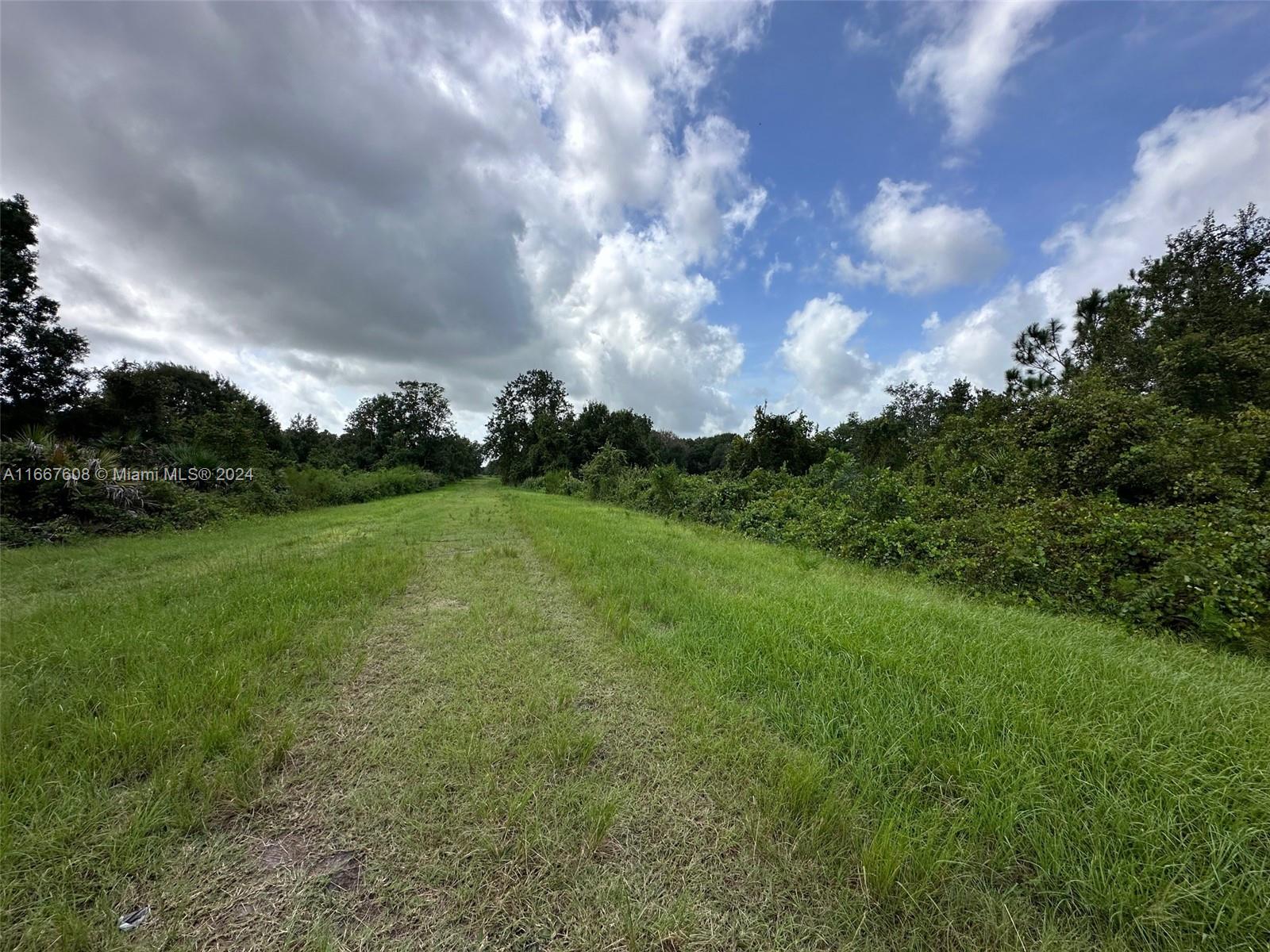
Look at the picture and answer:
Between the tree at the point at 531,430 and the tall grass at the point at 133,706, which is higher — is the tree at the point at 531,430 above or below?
above

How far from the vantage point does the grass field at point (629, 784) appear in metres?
1.36

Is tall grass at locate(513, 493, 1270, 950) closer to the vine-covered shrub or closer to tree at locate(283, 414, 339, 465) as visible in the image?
the vine-covered shrub

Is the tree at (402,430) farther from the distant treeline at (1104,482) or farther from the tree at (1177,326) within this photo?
the tree at (1177,326)

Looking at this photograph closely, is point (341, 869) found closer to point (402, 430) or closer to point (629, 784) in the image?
point (629, 784)

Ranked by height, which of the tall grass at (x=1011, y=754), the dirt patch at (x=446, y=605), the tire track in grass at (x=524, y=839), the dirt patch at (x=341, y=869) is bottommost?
A: the dirt patch at (x=341, y=869)

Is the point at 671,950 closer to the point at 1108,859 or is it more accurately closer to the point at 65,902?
the point at 1108,859

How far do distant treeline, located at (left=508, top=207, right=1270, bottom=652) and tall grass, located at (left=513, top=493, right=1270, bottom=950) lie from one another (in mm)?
1009

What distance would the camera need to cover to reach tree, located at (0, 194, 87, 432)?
16266 millimetres

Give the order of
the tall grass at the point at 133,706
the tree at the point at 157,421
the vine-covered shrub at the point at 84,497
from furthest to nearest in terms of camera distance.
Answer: the tree at the point at 157,421, the vine-covered shrub at the point at 84,497, the tall grass at the point at 133,706

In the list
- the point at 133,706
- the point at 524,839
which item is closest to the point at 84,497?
the point at 133,706

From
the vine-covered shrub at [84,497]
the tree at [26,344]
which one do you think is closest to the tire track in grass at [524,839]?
the vine-covered shrub at [84,497]

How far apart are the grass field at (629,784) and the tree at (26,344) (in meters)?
23.6

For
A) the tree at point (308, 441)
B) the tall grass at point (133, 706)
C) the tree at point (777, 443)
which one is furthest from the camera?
the tree at point (308, 441)

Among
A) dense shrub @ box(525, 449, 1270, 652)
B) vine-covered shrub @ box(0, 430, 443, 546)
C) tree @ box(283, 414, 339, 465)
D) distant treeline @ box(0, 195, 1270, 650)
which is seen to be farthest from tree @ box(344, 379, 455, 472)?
dense shrub @ box(525, 449, 1270, 652)
